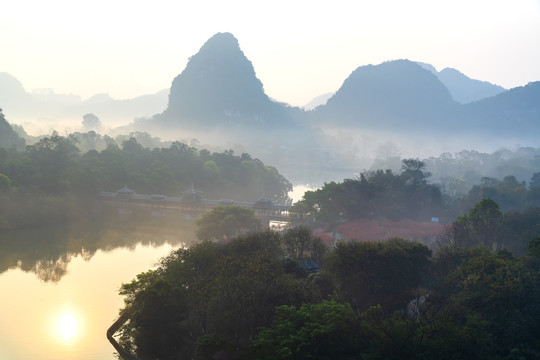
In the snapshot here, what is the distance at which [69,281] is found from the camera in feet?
107

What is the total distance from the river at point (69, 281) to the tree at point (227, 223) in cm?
360

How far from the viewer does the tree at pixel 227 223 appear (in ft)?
139

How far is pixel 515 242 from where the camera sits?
33.3m

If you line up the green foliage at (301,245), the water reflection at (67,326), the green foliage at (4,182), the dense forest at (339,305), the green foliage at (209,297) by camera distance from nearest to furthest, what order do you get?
the dense forest at (339,305), the green foliage at (209,297), the water reflection at (67,326), the green foliage at (301,245), the green foliage at (4,182)

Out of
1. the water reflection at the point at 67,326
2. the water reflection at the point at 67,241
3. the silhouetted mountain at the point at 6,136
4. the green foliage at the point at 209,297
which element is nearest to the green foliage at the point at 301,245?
the green foliage at the point at 209,297

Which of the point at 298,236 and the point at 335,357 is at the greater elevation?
the point at 298,236

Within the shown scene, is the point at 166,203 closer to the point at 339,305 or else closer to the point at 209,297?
the point at 209,297

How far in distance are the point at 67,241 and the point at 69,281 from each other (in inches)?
499

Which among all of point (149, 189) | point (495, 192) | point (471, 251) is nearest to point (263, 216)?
point (149, 189)

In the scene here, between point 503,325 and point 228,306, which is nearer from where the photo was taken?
point 503,325

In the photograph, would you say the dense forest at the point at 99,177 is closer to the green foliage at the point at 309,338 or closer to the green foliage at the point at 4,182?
the green foliage at the point at 4,182

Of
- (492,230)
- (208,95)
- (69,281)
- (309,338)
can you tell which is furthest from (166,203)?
(208,95)

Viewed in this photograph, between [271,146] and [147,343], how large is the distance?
154129mm

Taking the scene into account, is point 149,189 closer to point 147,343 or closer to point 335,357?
point 147,343
